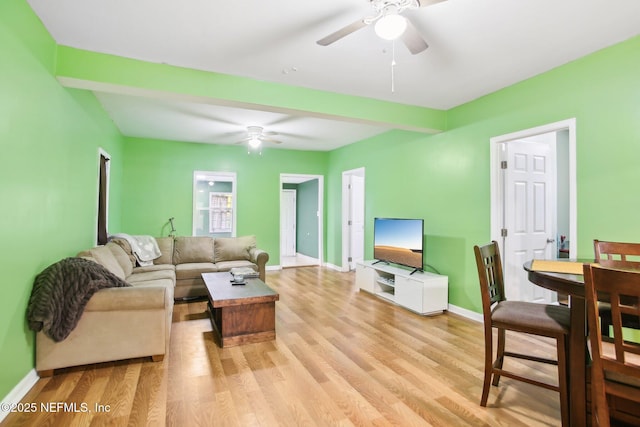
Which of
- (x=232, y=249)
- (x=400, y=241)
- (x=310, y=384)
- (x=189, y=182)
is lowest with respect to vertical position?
(x=310, y=384)

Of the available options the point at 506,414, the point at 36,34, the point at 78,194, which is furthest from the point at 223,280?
the point at 506,414

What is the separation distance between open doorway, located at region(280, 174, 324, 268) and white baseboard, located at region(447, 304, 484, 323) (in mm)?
3774

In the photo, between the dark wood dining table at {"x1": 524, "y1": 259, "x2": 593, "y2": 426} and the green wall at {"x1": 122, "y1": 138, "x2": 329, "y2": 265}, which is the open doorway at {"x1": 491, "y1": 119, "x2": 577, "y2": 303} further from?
the green wall at {"x1": 122, "y1": 138, "x2": 329, "y2": 265}

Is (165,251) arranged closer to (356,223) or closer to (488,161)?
(356,223)

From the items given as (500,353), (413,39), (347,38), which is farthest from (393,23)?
(500,353)

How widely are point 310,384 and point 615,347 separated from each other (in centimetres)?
175

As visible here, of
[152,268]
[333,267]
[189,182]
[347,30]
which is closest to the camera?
[347,30]

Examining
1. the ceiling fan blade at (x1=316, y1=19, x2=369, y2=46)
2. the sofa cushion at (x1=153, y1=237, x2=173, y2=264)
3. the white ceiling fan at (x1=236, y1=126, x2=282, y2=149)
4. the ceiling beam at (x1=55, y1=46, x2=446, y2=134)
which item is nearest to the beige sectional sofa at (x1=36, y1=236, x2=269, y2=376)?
the ceiling beam at (x1=55, y1=46, x2=446, y2=134)

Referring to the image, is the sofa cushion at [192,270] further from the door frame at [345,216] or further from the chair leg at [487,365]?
the chair leg at [487,365]

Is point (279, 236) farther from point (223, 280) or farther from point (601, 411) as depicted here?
point (601, 411)

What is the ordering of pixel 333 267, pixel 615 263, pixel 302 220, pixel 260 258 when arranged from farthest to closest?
pixel 302 220
pixel 333 267
pixel 260 258
pixel 615 263

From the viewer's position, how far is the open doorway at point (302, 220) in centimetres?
744

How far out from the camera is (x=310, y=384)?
7.64 ft

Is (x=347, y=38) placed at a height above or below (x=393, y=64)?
above
